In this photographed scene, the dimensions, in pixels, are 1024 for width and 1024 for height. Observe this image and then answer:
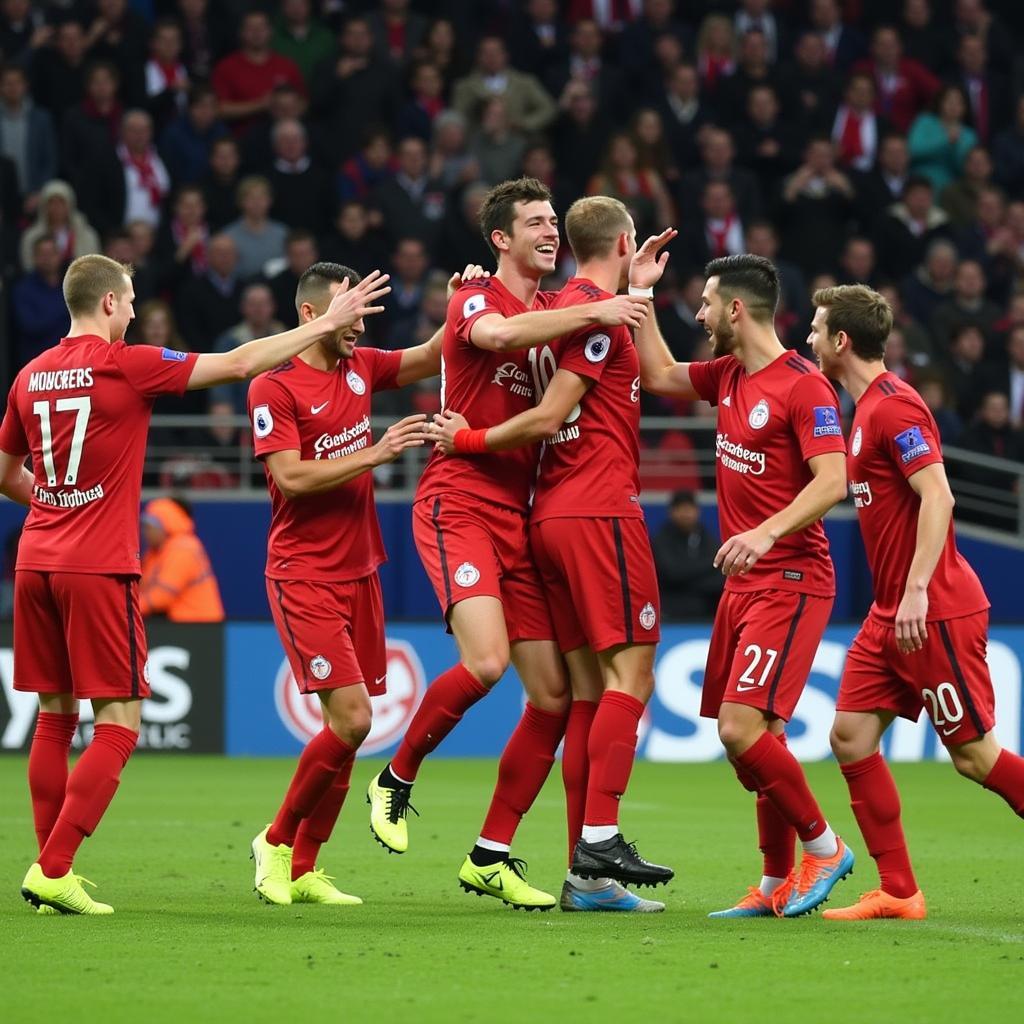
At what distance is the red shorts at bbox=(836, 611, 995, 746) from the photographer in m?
7.05

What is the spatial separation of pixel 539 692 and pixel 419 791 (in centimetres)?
520

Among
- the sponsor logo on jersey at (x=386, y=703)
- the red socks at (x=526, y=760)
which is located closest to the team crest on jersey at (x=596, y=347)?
the red socks at (x=526, y=760)

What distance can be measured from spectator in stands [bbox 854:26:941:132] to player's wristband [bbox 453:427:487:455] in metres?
14.1

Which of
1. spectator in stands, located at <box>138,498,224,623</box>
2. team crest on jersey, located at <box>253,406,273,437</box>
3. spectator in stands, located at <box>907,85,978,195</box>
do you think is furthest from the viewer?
spectator in stands, located at <box>907,85,978,195</box>

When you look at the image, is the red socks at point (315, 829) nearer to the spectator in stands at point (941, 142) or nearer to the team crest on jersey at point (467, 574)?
the team crest on jersey at point (467, 574)

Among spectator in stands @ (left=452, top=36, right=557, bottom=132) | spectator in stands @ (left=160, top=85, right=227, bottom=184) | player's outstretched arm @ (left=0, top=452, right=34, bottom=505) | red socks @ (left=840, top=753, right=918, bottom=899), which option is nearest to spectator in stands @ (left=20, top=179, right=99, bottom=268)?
spectator in stands @ (left=160, top=85, right=227, bottom=184)

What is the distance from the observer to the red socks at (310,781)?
7.70 m

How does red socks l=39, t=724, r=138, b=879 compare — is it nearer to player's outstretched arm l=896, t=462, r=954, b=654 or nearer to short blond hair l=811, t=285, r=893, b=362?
player's outstretched arm l=896, t=462, r=954, b=654

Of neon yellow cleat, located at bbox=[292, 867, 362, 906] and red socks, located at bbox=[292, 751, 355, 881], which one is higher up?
red socks, located at bbox=[292, 751, 355, 881]

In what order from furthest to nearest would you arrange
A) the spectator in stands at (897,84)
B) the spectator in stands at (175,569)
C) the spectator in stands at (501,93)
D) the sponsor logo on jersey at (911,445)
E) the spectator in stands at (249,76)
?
the spectator in stands at (897,84) → the spectator in stands at (501,93) → the spectator in stands at (249,76) → the spectator in stands at (175,569) → the sponsor logo on jersey at (911,445)

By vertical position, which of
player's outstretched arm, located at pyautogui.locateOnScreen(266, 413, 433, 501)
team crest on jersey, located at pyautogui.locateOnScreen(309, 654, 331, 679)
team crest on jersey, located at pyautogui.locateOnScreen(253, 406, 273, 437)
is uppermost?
team crest on jersey, located at pyautogui.locateOnScreen(253, 406, 273, 437)

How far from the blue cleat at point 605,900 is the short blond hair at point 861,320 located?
2.26 m

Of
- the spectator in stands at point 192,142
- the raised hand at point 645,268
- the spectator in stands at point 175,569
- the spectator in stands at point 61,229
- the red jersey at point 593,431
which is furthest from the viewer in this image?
the spectator in stands at point 192,142

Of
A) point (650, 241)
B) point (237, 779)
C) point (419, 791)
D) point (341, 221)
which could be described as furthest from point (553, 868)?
point (341, 221)
